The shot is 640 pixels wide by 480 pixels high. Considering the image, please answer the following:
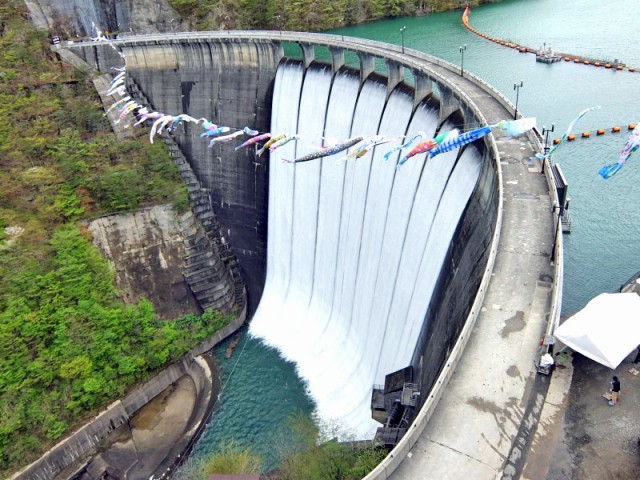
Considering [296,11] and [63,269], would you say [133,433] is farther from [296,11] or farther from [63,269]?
[296,11]

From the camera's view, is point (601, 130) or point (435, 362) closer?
point (435, 362)

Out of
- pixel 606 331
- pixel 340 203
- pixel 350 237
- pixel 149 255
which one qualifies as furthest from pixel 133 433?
pixel 606 331

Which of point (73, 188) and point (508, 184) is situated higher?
point (508, 184)

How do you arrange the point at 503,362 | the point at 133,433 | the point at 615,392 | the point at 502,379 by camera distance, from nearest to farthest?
the point at 615,392 → the point at 502,379 → the point at 503,362 → the point at 133,433

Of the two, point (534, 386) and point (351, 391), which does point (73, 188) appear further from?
point (534, 386)

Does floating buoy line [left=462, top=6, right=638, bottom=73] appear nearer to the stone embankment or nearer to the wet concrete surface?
the wet concrete surface

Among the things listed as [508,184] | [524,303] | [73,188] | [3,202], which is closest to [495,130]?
[508,184]
